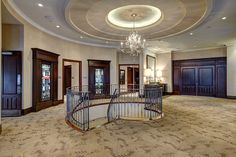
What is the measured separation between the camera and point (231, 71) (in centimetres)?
1125

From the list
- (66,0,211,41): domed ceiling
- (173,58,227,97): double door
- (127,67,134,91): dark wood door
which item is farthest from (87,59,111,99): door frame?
(173,58,227,97): double door

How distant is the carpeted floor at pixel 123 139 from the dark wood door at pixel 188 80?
7987mm

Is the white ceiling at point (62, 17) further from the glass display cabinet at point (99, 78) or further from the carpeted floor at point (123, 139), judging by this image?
the carpeted floor at point (123, 139)

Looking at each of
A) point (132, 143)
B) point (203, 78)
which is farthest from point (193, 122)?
point (203, 78)

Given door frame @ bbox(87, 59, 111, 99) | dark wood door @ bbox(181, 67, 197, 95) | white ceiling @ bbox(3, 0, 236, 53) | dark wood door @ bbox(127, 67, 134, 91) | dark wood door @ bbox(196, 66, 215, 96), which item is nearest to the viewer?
white ceiling @ bbox(3, 0, 236, 53)

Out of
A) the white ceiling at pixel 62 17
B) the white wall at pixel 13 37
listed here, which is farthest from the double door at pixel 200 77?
the white wall at pixel 13 37

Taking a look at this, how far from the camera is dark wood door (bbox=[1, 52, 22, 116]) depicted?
6363 millimetres

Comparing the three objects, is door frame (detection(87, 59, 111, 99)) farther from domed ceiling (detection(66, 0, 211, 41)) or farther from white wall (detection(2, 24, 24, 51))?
white wall (detection(2, 24, 24, 51))

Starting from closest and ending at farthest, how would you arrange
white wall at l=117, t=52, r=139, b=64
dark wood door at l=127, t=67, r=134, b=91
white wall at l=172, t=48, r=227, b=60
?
white wall at l=172, t=48, r=227, b=60, white wall at l=117, t=52, r=139, b=64, dark wood door at l=127, t=67, r=134, b=91

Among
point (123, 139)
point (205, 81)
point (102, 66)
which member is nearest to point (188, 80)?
point (205, 81)

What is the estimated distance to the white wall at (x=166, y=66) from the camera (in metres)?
14.1

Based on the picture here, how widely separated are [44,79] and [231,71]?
1102cm

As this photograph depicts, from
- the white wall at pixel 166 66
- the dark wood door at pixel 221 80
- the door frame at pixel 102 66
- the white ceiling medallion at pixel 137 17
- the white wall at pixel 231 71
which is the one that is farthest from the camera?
the white wall at pixel 166 66

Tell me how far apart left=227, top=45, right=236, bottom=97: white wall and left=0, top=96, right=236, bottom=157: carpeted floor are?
6730 mm
